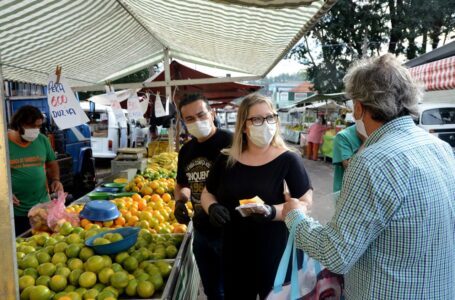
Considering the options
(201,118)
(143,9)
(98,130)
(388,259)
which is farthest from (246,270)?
(98,130)

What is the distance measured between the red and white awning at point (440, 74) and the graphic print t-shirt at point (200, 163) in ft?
17.1

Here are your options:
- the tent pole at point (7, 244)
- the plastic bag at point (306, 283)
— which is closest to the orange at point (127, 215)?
the plastic bag at point (306, 283)

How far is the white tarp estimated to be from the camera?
2916 millimetres

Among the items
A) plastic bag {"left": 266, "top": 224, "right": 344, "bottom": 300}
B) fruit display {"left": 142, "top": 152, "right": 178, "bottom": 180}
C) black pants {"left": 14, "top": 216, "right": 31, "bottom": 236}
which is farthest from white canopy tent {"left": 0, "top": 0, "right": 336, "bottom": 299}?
black pants {"left": 14, "top": 216, "right": 31, "bottom": 236}

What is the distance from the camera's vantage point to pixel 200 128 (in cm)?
284

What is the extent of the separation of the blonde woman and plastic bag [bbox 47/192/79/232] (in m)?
1.43

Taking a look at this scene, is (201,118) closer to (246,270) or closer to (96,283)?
(246,270)

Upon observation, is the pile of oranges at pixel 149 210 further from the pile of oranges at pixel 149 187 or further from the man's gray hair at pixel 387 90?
the man's gray hair at pixel 387 90

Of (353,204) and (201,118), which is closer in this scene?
(353,204)

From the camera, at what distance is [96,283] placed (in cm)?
211

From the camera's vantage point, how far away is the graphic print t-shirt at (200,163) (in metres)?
2.82

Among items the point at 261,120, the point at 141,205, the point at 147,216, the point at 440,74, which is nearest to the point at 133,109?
the point at 141,205

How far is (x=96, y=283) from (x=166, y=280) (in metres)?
0.42

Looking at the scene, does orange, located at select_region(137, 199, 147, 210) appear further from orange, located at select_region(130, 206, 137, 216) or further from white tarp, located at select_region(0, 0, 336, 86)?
white tarp, located at select_region(0, 0, 336, 86)
